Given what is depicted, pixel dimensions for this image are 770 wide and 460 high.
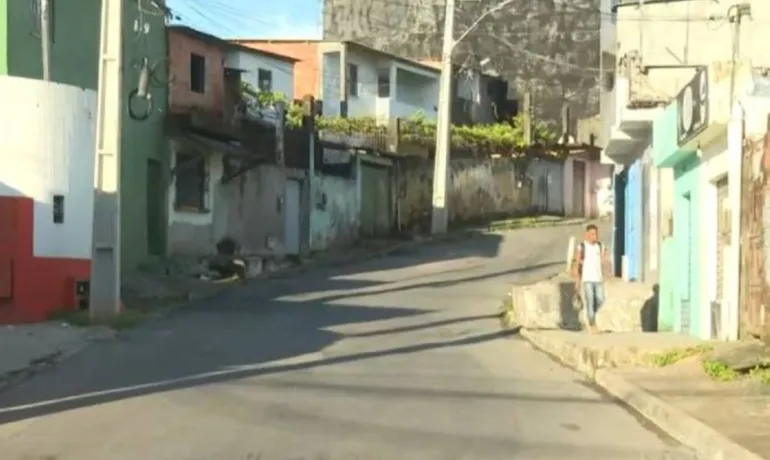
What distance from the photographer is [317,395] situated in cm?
1284

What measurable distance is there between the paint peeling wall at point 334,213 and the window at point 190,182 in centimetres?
554

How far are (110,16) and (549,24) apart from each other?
47775 mm

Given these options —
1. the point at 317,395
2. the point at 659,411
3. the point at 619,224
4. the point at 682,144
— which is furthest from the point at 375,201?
the point at 659,411

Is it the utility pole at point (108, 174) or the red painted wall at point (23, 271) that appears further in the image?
the utility pole at point (108, 174)

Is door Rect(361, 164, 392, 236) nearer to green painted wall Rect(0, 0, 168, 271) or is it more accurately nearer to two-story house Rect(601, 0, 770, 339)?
two-story house Rect(601, 0, 770, 339)

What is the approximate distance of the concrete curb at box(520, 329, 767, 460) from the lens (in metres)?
9.38

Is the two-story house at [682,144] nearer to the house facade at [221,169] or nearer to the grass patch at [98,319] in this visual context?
the grass patch at [98,319]

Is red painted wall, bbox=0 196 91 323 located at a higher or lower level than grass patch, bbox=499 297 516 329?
higher

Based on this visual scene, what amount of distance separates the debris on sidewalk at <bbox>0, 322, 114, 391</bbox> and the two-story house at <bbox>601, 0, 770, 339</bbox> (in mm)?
8819

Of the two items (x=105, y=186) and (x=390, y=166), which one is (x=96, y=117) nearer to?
(x=105, y=186)

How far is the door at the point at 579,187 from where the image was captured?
5403 centimetres

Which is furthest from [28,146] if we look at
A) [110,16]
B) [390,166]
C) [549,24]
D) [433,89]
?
[549,24]

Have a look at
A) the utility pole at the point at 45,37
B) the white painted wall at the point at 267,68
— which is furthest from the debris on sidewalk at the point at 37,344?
the white painted wall at the point at 267,68

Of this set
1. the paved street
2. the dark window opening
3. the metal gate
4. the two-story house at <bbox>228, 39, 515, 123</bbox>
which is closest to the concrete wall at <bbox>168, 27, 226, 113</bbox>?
the paved street
